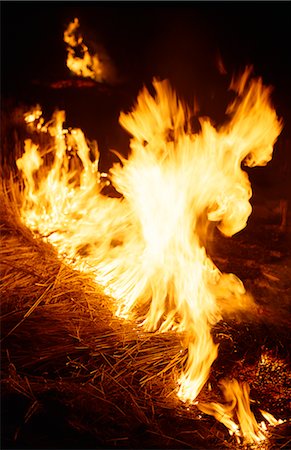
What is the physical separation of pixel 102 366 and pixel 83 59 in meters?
4.04

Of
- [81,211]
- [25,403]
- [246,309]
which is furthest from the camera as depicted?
[81,211]

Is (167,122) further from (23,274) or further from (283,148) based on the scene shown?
(23,274)

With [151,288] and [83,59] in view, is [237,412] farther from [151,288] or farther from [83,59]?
[83,59]

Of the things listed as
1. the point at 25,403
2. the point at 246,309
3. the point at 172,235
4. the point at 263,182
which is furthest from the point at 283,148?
the point at 25,403

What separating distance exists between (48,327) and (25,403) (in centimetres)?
61

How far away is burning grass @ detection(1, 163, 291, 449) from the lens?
7.08 ft

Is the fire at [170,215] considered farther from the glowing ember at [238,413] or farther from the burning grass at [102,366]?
the burning grass at [102,366]

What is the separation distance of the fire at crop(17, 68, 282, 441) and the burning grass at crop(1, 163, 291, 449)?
13cm

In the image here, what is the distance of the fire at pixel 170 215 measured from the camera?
3104 millimetres

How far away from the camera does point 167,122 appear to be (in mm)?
4129

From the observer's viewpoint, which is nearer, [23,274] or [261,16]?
[23,274]

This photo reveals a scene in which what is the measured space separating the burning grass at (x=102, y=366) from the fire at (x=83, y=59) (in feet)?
9.32

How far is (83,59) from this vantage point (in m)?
5.18

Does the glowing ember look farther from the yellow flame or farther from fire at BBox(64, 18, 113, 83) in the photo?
fire at BBox(64, 18, 113, 83)
